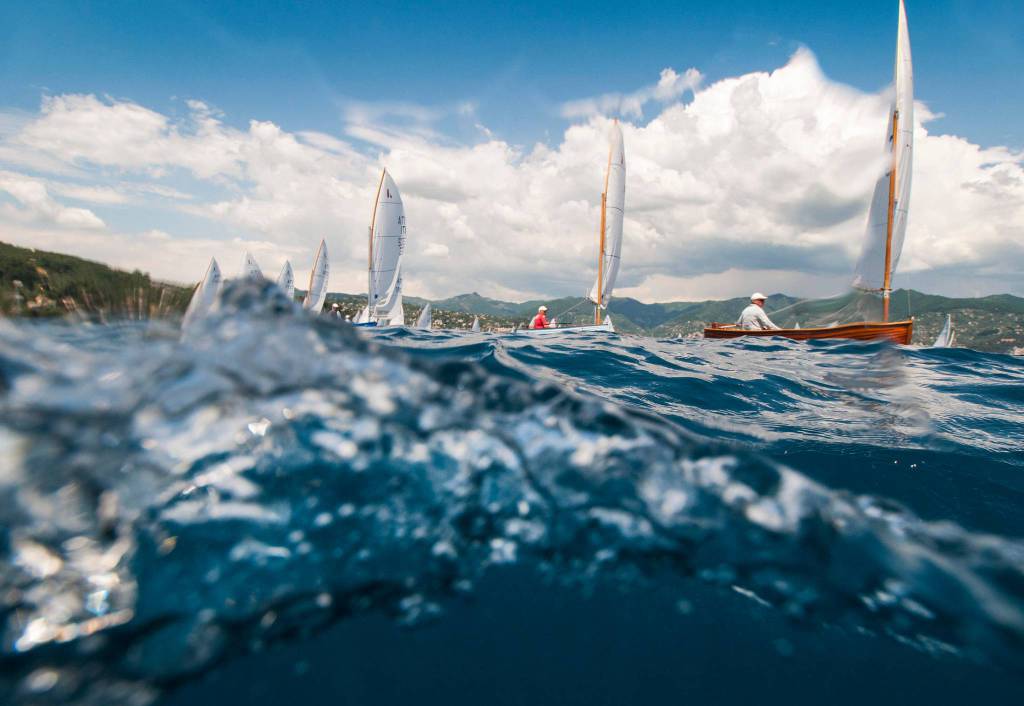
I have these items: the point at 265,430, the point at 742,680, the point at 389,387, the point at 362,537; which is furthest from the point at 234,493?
the point at 742,680

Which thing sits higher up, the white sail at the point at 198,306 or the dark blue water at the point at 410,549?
the white sail at the point at 198,306

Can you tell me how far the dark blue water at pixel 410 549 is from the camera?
5.42ft

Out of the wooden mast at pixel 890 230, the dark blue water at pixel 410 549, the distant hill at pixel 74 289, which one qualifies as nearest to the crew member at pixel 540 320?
the wooden mast at pixel 890 230

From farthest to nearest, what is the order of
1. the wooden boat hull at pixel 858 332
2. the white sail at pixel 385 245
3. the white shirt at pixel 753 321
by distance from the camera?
1. the white sail at pixel 385 245
2. the white shirt at pixel 753 321
3. the wooden boat hull at pixel 858 332

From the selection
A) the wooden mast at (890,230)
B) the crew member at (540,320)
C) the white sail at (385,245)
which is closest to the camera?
the wooden mast at (890,230)

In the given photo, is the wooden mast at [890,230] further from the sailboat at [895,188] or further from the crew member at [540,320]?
the crew member at [540,320]

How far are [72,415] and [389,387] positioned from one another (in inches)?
47.2

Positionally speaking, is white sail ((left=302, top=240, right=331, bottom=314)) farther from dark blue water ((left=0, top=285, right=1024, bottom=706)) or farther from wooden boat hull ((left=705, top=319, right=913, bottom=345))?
dark blue water ((left=0, top=285, right=1024, bottom=706))

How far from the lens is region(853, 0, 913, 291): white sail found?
22656 mm

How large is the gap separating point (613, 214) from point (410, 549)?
35631 millimetres

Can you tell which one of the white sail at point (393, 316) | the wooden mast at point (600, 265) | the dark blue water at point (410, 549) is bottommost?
the dark blue water at point (410, 549)

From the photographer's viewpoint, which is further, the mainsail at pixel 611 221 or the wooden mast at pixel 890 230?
the mainsail at pixel 611 221

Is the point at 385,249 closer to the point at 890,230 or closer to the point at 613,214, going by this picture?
the point at 613,214

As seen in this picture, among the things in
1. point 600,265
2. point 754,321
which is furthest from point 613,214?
point 754,321
